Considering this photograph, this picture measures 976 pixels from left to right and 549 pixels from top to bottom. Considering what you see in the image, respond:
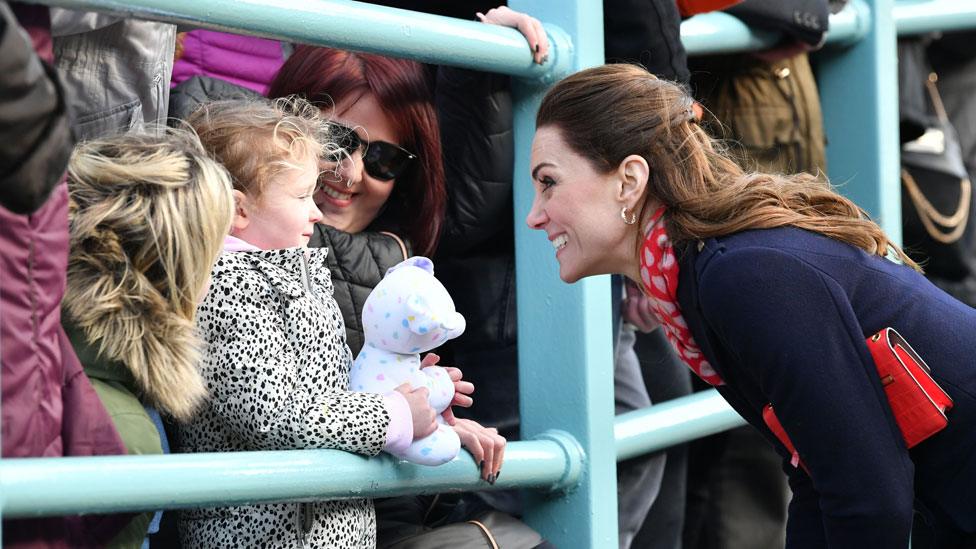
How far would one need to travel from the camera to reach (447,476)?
1.92m

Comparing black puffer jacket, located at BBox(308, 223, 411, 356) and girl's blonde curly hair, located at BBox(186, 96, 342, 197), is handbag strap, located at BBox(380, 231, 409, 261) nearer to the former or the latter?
black puffer jacket, located at BBox(308, 223, 411, 356)

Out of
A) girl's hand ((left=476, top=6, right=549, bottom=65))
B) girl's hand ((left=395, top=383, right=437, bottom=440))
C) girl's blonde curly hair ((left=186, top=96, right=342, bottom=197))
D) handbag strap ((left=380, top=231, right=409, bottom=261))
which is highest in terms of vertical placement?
girl's hand ((left=476, top=6, right=549, bottom=65))

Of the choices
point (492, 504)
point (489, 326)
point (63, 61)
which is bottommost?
point (492, 504)

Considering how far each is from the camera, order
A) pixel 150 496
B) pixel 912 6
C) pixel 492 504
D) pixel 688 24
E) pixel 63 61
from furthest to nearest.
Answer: pixel 912 6 → pixel 688 24 → pixel 492 504 → pixel 63 61 → pixel 150 496

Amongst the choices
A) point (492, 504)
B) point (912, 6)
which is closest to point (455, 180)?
point (492, 504)

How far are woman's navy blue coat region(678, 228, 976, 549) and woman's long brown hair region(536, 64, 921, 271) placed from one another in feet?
0.13

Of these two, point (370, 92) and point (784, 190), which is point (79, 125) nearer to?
point (370, 92)

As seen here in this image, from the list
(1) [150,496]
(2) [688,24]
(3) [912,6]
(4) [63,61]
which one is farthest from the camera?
(3) [912,6]

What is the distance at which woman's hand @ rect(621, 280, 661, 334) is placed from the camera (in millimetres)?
2693

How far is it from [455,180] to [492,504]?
54 cm

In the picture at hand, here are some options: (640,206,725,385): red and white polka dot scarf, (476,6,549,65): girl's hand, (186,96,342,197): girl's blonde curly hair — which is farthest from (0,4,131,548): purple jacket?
(476,6,549,65): girl's hand

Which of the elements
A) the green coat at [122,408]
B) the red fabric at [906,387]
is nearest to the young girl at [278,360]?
the green coat at [122,408]

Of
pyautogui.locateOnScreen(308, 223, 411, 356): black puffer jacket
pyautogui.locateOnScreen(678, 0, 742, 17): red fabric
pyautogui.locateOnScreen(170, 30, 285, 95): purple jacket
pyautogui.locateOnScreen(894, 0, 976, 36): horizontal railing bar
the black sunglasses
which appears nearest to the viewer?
pyautogui.locateOnScreen(308, 223, 411, 356): black puffer jacket

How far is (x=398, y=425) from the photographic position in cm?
178
